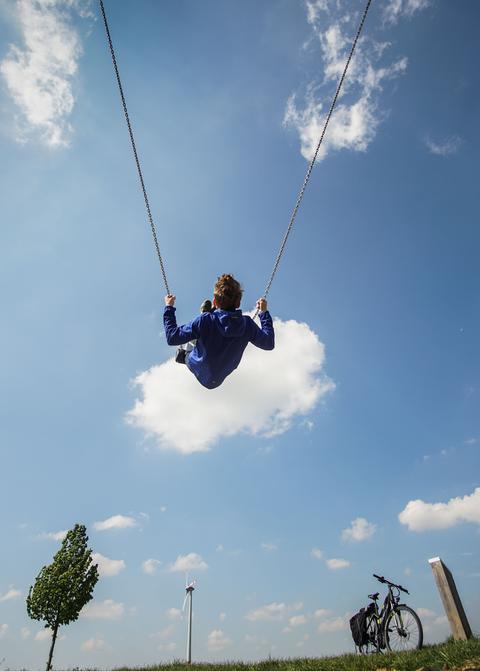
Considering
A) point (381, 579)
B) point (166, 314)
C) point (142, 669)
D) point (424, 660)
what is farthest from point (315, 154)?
point (142, 669)

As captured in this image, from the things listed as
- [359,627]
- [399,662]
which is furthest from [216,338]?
[359,627]

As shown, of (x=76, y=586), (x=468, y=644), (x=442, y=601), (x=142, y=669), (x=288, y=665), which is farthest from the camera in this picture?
(x=76, y=586)

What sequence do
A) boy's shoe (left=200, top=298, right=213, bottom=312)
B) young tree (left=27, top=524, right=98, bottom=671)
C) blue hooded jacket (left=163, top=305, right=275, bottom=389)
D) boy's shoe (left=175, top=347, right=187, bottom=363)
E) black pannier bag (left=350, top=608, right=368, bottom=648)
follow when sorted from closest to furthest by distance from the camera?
blue hooded jacket (left=163, top=305, right=275, bottom=389)
boy's shoe (left=200, top=298, right=213, bottom=312)
boy's shoe (left=175, top=347, right=187, bottom=363)
black pannier bag (left=350, top=608, right=368, bottom=648)
young tree (left=27, top=524, right=98, bottom=671)

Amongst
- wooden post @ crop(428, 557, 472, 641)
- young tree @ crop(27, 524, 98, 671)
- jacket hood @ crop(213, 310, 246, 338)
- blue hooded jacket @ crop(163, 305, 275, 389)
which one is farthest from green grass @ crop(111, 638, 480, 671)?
young tree @ crop(27, 524, 98, 671)

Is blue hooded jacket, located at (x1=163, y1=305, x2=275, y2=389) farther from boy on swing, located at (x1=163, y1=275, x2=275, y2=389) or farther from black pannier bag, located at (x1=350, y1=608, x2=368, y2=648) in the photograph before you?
black pannier bag, located at (x1=350, y1=608, x2=368, y2=648)

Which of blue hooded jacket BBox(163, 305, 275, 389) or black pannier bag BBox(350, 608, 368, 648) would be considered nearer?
blue hooded jacket BBox(163, 305, 275, 389)

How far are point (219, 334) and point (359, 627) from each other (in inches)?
333

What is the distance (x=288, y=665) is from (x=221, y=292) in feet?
20.7

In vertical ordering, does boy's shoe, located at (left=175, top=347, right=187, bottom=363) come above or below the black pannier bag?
above

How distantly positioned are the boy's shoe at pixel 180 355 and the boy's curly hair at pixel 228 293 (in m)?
1.19

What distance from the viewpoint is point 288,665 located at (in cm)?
737

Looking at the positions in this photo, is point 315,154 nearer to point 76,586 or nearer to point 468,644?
point 468,644

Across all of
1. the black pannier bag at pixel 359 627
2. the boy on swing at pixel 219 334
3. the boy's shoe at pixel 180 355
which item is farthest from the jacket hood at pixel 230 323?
the black pannier bag at pixel 359 627

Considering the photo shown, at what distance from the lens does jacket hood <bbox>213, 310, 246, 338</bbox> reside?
625 cm
